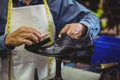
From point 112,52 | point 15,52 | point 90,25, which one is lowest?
point 112,52

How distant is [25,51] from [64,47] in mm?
230

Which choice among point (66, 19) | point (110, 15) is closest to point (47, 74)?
point (66, 19)

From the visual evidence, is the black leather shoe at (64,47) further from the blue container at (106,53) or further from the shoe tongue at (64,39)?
the blue container at (106,53)

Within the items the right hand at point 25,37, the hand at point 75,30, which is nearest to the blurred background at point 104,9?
the hand at point 75,30

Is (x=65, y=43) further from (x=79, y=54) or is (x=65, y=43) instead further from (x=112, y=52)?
(x=112, y=52)

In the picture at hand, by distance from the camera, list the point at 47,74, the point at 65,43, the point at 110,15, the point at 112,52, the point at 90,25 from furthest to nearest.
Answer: the point at 110,15, the point at 112,52, the point at 47,74, the point at 90,25, the point at 65,43

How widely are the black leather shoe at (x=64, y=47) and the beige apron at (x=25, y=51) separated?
0.58 ft

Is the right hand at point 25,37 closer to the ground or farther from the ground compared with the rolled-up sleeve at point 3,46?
farther from the ground

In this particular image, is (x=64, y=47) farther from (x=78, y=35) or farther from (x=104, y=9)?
(x=104, y=9)

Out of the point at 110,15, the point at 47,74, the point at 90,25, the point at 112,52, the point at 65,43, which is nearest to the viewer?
the point at 65,43

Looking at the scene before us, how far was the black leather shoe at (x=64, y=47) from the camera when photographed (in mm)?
908

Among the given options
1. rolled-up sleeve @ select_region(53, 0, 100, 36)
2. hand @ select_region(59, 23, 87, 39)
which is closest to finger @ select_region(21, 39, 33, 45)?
hand @ select_region(59, 23, 87, 39)

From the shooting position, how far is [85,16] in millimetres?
1106

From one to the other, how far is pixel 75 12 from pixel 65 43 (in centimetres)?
25
